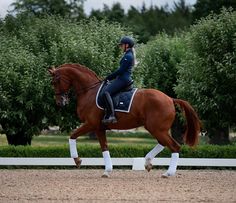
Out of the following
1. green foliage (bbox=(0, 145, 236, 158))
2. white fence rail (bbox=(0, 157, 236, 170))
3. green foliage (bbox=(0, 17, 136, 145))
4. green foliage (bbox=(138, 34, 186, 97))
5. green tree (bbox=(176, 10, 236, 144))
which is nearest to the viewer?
white fence rail (bbox=(0, 157, 236, 170))

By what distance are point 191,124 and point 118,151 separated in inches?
204

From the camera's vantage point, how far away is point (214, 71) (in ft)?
75.0

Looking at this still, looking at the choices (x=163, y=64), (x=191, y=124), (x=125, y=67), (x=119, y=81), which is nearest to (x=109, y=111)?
(x=119, y=81)

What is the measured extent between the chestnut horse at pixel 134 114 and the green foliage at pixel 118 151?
15.2ft

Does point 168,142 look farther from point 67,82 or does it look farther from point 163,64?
point 163,64

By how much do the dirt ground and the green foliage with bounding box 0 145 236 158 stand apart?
3.27 m

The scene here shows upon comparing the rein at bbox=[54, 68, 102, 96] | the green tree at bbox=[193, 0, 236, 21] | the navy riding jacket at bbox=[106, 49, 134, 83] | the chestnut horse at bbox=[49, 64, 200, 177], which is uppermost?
the green tree at bbox=[193, 0, 236, 21]

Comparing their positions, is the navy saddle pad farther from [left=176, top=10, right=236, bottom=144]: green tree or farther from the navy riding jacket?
[left=176, top=10, right=236, bottom=144]: green tree

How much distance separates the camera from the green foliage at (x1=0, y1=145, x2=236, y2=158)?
1962cm

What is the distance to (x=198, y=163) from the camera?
18.7 m

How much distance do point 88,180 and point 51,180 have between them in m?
0.86

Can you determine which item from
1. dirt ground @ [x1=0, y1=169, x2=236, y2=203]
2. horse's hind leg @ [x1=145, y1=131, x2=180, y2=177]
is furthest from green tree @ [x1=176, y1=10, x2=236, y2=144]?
horse's hind leg @ [x1=145, y1=131, x2=180, y2=177]

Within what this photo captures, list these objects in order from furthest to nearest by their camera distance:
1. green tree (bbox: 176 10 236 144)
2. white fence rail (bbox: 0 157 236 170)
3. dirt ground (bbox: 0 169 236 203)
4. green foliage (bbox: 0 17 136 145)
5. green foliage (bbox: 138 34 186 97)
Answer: green foliage (bbox: 138 34 186 97) → green tree (bbox: 176 10 236 144) → green foliage (bbox: 0 17 136 145) → white fence rail (bbox: 0 157 236 170) → dirt ground (bbox: 0 169 236 203)

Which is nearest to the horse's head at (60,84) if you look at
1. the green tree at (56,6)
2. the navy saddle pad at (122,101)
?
the navy saddle pad at (122,101)
